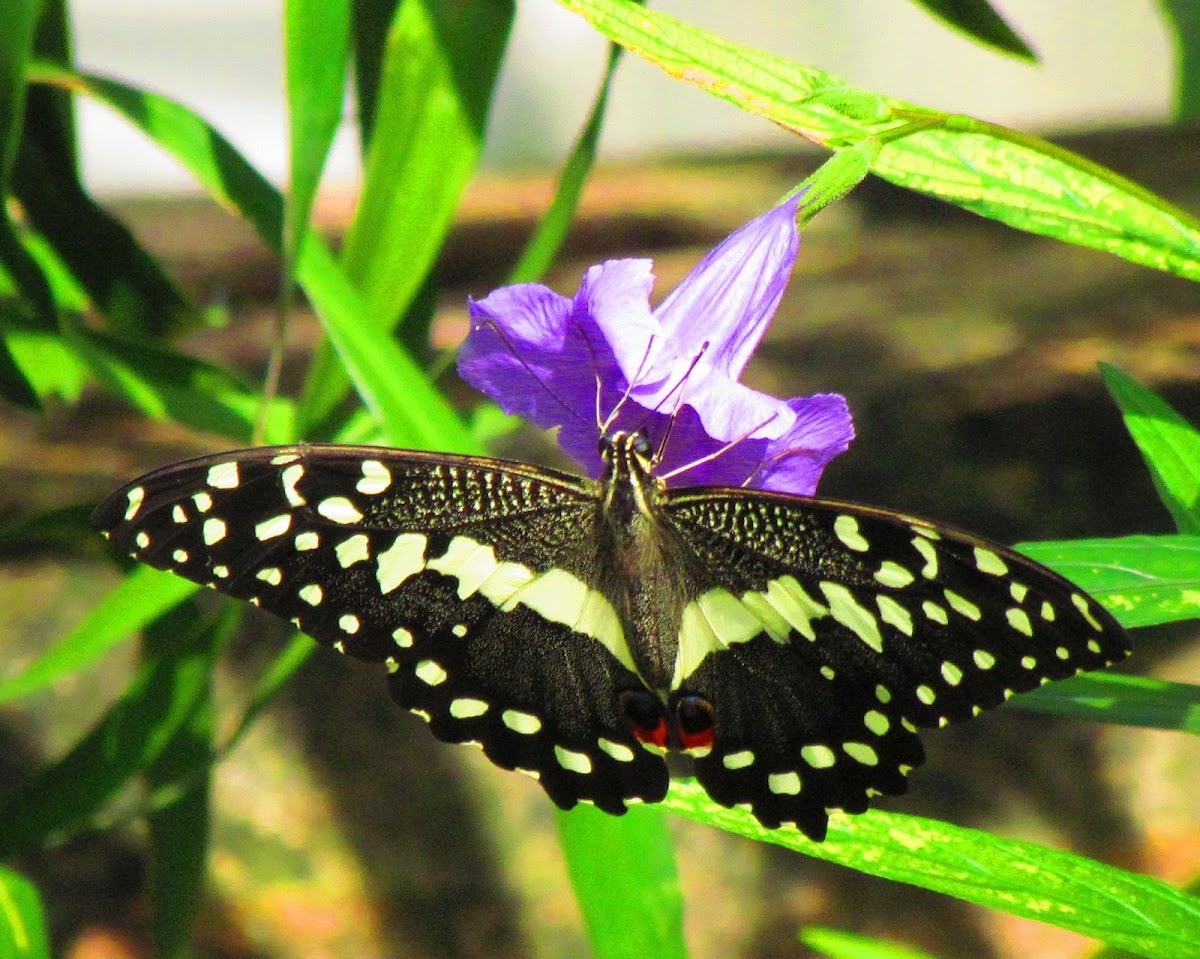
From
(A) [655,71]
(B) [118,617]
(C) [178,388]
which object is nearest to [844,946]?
(B) [118,617]

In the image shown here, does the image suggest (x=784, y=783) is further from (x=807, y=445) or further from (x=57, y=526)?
(x=57, y=526)

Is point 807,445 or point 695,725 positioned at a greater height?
point 807,445

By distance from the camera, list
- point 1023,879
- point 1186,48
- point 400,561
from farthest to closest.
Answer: point 1186,48 < point 400,561 < point 1023,879

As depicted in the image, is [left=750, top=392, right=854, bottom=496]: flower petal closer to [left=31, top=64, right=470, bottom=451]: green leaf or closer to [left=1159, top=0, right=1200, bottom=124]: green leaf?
[left=31, top=64, right=470, bottom=451]: green leaf

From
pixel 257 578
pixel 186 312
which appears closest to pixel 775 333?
pixel 186 312

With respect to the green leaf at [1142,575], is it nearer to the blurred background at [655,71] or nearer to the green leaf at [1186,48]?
the green leaf at [1186,48]

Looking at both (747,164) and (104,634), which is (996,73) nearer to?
(747,164)

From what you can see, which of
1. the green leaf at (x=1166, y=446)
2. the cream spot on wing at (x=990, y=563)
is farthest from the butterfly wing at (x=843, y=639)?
the green leaf at (x=1166, y=446)

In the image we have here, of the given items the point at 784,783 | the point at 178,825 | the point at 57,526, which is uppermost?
the point at 784,783
